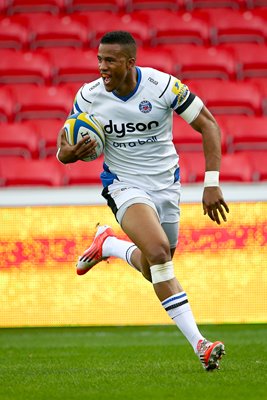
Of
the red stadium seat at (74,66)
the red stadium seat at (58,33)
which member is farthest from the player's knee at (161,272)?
the red stadium seat at (58,33)

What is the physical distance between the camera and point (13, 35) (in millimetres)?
11703

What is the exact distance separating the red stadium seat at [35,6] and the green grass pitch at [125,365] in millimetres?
5289

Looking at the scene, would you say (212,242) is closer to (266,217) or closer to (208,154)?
(266,217)

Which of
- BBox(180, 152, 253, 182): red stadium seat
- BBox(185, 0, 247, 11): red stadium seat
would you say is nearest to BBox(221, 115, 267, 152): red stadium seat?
BBox(180, 152, 253, 182): red stadium seat

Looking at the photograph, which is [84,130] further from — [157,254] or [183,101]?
[157,254]

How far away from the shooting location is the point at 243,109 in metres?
10.7

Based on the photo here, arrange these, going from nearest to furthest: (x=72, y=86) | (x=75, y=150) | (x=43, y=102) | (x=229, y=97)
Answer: (x=75, y=150), (x=43, y=102), (x=229, y=97), (x=72, y=86)

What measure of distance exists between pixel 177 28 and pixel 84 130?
6.82 metres

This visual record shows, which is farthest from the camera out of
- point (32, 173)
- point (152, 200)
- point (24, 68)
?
point (24, 68)

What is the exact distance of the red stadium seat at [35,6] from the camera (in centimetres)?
1217

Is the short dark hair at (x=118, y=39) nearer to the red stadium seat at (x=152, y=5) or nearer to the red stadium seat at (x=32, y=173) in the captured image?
the red stadium seat at (x=32, y=173)

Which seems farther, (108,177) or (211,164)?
(108,177)

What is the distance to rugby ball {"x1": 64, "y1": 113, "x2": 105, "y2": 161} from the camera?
5.20 meters

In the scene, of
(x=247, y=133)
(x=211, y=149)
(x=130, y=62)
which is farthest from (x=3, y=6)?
(x=211, y=149)
